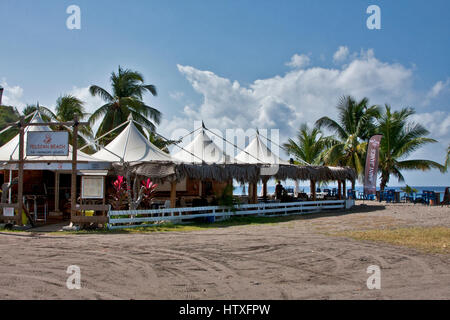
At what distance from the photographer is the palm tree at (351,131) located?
3088 centimetres

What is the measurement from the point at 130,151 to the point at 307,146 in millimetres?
18743

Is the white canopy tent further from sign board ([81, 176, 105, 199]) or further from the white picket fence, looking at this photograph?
sign board ([81, 176, 105, 199])

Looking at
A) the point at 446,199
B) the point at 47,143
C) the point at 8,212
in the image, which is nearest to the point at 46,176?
the point at 8,212

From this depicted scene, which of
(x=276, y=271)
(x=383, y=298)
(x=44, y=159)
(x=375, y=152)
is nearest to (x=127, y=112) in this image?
(x=44, y=159)

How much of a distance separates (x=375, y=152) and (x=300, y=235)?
1611 cm

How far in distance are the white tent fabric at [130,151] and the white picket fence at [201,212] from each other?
136 inches

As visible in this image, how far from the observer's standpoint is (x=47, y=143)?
13.7 m

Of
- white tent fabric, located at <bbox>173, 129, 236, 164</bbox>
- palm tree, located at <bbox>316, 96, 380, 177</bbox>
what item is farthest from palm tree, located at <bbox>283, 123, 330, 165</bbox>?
white tent fabric, located at <bbox>173, 129, 236, 164</bbox>
